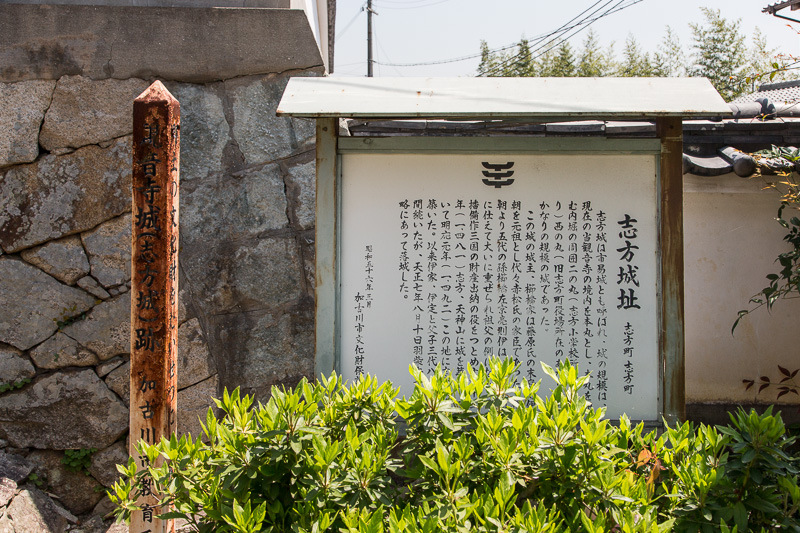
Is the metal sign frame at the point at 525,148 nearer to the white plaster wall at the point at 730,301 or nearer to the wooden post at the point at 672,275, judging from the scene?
the wooden post at the point at 672,275

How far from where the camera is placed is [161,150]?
134 inches

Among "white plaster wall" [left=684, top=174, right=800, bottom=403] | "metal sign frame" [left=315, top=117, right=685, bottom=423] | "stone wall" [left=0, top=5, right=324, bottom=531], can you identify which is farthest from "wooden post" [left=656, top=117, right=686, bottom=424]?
"stone wall" [left=0, top=5, right=324, bottom=531]

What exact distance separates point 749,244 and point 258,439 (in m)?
5.28

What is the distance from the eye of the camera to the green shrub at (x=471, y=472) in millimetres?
2508

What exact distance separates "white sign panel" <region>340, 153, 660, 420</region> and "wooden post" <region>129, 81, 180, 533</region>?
3.34ft

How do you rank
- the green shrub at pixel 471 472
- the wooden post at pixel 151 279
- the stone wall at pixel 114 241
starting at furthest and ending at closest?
1. the stone wall at pixel 114 241
2. the wooden post at pixel 151 279
3. the green shrub at pixel 471 472

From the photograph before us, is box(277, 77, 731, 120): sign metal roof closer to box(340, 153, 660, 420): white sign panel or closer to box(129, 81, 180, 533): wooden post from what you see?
box(340, 153, 660, 420): white sign panel

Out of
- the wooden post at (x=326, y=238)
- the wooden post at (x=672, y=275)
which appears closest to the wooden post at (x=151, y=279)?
the wooden post at (x=326, y=238)

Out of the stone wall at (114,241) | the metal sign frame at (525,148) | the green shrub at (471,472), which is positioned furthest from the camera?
the stone wall at (114,241)

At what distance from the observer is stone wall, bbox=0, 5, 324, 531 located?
5.73m

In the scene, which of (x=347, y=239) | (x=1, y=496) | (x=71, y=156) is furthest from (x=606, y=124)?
(x=1, y=496)

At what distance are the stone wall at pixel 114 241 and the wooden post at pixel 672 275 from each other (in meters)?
3.30

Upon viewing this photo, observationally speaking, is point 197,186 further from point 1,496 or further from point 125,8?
point 1,496

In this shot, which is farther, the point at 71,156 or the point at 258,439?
the point at 71,156
